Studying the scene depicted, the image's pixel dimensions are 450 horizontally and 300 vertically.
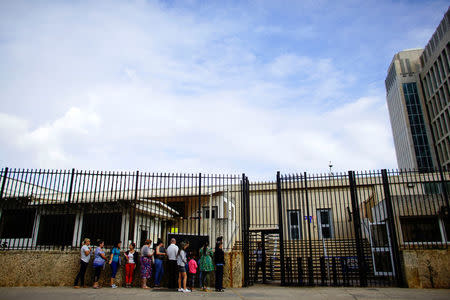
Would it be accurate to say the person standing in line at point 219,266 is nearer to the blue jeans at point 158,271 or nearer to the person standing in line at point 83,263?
the blue jeans at point 158,271

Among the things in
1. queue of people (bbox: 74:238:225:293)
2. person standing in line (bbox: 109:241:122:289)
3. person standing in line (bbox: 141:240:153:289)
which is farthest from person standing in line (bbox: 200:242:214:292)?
person standing in line (bbox: 109:241:122:289)

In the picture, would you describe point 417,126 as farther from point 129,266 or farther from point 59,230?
point 59,230

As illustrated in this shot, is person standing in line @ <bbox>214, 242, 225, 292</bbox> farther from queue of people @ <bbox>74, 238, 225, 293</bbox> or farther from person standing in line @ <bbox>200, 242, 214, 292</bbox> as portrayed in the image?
person standing in line @ <bbox>200, 242, 214, 292</bbox>

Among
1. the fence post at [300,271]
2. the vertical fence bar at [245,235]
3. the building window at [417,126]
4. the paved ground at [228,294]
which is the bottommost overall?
the paved ground at [228,294]

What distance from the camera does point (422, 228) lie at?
1524 centimetres

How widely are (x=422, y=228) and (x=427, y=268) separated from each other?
7.67 m

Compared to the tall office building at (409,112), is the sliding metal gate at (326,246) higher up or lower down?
lower down

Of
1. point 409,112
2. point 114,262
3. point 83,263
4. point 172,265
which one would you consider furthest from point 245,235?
point 409,112

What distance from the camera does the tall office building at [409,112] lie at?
178ft

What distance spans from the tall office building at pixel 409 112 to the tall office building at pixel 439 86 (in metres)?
3.07

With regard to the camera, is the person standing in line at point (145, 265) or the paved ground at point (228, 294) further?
the person standing in line at point (145, 265)

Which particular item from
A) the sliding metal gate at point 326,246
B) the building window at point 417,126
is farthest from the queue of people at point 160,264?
the building window at point 417,126

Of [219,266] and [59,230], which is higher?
[59,230]

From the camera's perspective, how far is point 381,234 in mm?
14805
